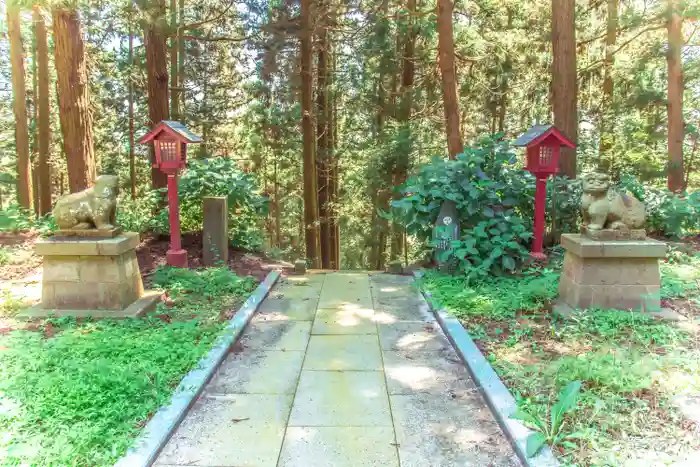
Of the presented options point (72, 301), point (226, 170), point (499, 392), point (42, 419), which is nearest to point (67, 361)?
point (42, 419)

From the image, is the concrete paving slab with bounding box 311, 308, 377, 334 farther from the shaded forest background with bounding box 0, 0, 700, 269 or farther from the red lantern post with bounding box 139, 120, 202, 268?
the shaded forest background with bounding box 0, 0, 700, 269

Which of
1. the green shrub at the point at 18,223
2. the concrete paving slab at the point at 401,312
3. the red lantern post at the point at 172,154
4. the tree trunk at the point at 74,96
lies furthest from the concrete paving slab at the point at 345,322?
the green shrub at the point at 18,223

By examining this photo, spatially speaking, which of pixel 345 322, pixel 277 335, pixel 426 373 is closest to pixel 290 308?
pixel 345 322

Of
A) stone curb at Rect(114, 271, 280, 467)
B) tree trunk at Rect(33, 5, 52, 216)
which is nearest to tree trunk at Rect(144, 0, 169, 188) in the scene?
stone curb at Rect(114, 271, 280, 467)

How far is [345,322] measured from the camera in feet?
17.7

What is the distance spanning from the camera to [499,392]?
3.45 meters

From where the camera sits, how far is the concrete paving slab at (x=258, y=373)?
374 centimetres

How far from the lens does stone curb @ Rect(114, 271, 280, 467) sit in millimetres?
2766

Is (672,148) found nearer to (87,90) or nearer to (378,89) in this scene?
(378,89)

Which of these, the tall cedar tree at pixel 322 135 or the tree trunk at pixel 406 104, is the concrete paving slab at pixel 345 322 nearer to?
the tree trunk at pixel 406 104

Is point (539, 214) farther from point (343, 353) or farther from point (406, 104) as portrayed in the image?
point (406, 104)

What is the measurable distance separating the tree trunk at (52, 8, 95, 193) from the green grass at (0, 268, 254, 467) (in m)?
3.90

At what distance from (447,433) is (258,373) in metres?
1.66

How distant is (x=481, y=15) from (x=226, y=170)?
9073 millimetres
